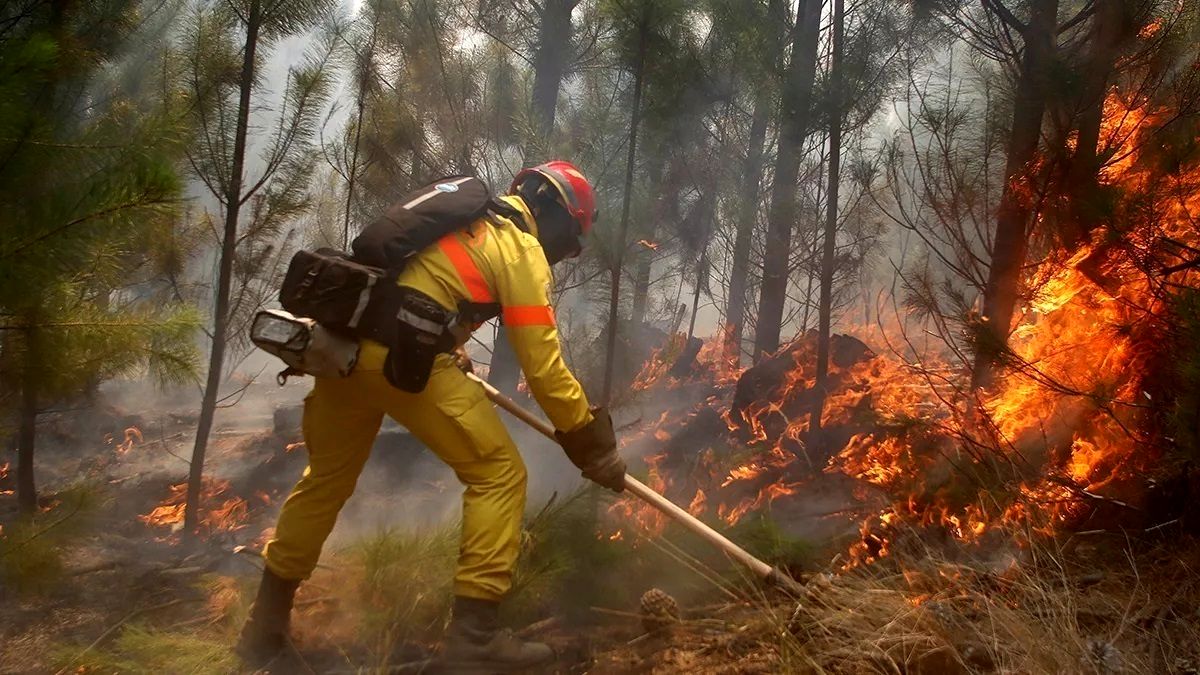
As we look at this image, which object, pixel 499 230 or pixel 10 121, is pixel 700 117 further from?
pixel 10 121

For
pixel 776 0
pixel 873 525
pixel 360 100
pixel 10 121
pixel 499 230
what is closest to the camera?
pixel 10 121

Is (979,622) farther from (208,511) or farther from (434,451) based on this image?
(208,511)

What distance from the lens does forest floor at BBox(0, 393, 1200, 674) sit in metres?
2.62

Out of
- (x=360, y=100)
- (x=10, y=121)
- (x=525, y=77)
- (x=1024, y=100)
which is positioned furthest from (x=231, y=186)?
A: (x=1024, y=100)

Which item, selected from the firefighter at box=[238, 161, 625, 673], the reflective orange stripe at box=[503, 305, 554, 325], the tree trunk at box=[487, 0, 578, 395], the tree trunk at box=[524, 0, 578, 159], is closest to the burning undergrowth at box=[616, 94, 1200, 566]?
the firefighter at box=[238, 161, 625, 673]

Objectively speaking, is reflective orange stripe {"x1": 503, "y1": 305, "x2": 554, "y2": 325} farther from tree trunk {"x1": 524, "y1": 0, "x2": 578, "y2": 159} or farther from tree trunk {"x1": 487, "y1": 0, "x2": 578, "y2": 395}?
tree trunk {"x1": 524, "y1": 0, "x2": 578, "y2": 159}

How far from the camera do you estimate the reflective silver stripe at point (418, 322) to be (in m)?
2.82

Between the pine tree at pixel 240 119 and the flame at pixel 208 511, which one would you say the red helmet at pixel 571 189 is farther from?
the flame at pixel 208 511

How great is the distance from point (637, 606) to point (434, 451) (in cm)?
143

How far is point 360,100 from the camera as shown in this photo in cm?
587

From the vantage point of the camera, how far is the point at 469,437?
9.71 feet

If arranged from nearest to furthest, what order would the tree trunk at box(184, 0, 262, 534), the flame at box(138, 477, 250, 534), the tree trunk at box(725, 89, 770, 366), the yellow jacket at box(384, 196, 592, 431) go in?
the yellow jacket at box(384, 196, 592, 431) → the tree trunk at box(184, 0, 262, 534) → the flame at box(138, 477, 250, 534) → the tree trunk at box(725, 89, 770, 366)

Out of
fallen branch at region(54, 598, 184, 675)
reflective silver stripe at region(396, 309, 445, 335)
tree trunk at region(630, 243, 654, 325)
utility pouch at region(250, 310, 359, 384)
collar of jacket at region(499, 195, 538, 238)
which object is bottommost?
fallen branch at region(54, 598, 184, 675)

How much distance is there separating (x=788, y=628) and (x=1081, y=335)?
2.26 m
